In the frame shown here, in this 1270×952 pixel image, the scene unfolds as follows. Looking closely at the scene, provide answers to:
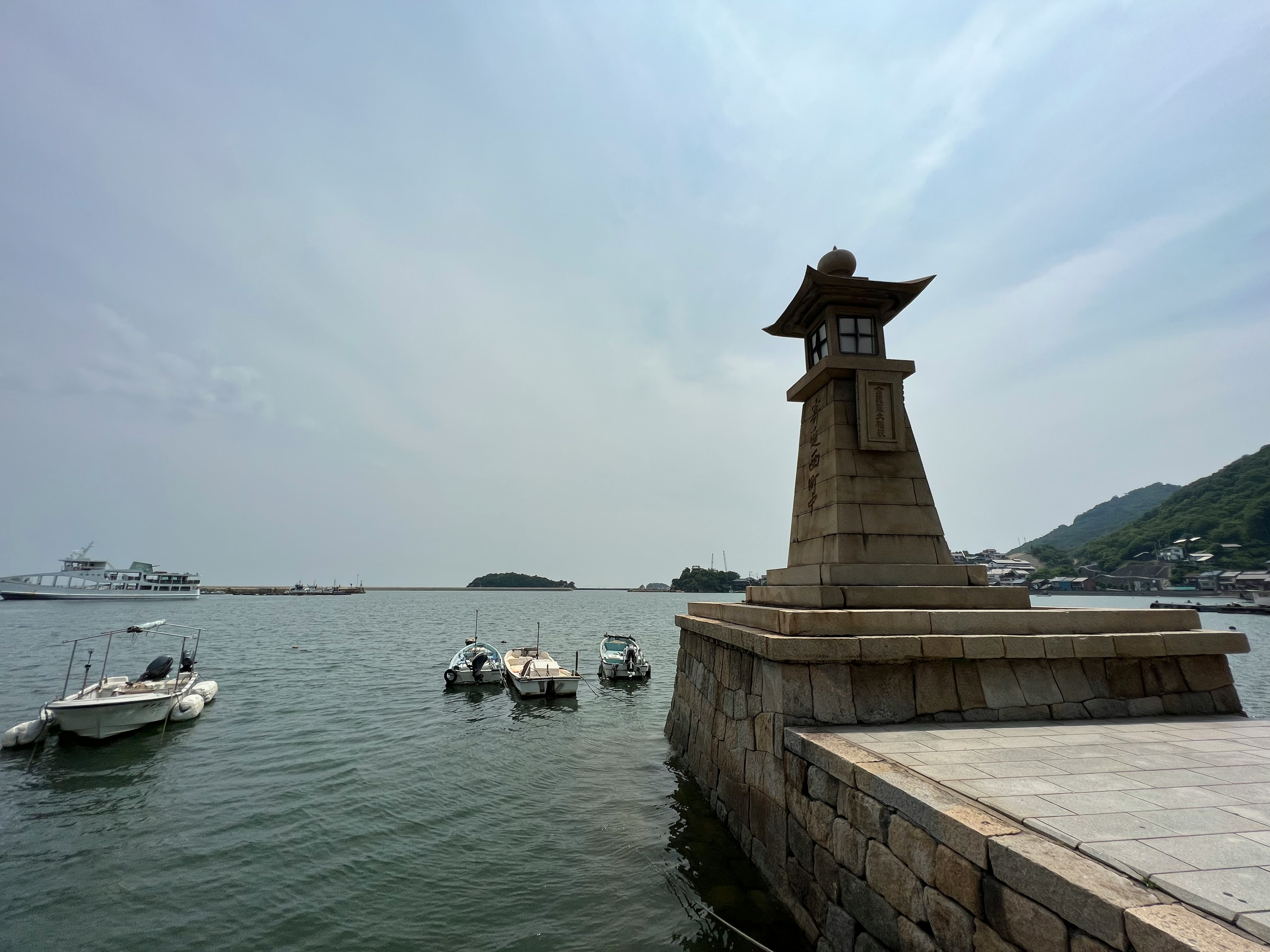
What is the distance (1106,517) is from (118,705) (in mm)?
220014

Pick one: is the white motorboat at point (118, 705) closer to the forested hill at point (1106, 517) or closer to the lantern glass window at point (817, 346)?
the lantern glass window at point (817, 346)

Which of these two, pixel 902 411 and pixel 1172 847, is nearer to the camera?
pixel 1172 847

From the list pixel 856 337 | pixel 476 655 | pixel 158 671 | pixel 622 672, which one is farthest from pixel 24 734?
pixel 856 337

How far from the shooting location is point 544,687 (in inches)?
711

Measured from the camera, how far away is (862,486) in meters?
8.09

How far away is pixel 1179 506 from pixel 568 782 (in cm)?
11872

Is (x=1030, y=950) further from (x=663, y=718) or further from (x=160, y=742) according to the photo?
(x=160, y=742)

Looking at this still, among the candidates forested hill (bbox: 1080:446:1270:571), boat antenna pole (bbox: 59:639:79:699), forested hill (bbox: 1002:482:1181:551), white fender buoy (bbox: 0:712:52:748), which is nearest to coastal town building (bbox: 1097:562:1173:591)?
forested hill (bbox: 1080:446:1270:571)

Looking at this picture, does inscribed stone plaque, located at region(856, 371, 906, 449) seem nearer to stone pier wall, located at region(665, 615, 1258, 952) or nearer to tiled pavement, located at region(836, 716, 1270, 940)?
stone pier wall, located at region(665, 615, 1258, 952)

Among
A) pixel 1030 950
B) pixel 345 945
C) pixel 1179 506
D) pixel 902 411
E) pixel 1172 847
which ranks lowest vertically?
pixel 345 945

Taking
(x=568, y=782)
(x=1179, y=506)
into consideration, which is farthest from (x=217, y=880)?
(x=1179, y=506)

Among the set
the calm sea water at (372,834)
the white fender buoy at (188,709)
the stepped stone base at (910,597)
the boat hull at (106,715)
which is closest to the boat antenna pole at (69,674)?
the boat hull at (106,715)

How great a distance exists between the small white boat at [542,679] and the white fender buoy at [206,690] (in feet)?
30.8

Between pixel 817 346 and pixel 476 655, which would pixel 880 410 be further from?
pixel 476 655
